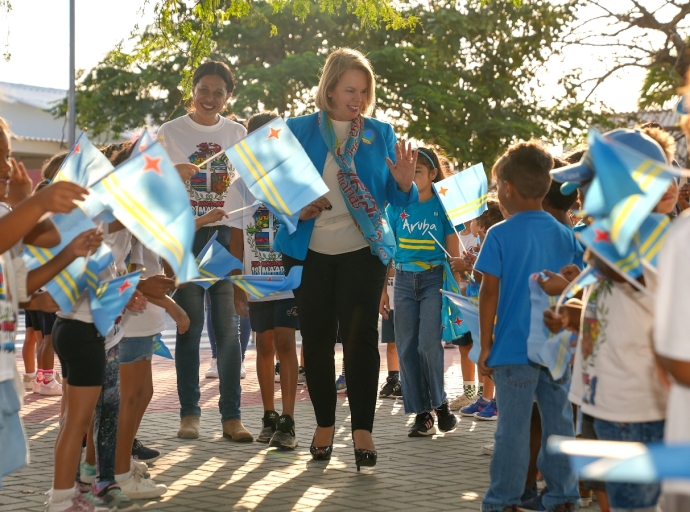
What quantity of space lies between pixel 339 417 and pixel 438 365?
112 cm

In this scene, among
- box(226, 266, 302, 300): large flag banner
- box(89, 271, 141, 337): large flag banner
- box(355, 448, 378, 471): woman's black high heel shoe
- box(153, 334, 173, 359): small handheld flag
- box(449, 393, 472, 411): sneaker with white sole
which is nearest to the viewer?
box(89, 271, 141, 337): large flag banner

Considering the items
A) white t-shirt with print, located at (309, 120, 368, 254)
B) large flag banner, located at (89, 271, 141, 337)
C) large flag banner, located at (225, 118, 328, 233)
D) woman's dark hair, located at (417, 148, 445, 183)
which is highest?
woman's dark hair, located at (417, 148, 445, 183)

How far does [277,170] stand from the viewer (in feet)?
18.7

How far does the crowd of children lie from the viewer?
381cm

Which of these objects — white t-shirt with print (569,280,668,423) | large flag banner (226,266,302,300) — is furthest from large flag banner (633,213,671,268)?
large flag banner (226,266,302,300)

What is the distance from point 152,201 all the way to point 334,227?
2490 millimetres

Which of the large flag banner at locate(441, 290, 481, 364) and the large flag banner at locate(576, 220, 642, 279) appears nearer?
the large flag banner at locate(576, 220, 642, 279)

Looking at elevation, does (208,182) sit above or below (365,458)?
above

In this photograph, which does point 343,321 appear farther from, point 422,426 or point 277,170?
point 422,426

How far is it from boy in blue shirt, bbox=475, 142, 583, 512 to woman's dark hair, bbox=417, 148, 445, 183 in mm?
2850

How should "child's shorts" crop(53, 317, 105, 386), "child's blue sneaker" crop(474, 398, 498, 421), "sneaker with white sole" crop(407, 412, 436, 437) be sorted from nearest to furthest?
"child's shorts" crop(53, 317, 105, 386), "sneaker with white sole" crop(407, 412, 436, 437), "child's blue sneaker" crop(474, 398, 498, 421)

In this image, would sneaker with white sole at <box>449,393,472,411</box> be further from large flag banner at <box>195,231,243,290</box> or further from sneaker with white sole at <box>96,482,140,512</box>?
sneaker with white sole at <box>96,482,140,512</box>

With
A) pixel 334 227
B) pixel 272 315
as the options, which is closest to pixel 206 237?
pixel 272 315

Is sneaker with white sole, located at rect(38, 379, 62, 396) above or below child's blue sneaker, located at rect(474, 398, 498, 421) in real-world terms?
above
